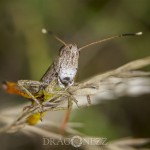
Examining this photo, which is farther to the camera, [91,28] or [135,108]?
[91,28]

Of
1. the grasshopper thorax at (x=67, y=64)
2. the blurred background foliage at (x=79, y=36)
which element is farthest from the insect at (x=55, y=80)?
the blurred background foliage at (x=79, y=36)

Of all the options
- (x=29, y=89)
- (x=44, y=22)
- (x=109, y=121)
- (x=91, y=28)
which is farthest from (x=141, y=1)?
(x=29, y=89)

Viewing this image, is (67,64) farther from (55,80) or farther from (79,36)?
(79,36)

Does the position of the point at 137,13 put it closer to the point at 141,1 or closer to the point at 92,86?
the point at 141,1

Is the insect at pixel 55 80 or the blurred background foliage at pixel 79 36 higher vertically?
the blurred background foliage at pixel 79 36

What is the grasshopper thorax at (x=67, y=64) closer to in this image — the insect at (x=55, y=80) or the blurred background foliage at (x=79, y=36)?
the insect at (x=55, y=80)

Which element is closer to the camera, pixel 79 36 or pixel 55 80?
pixel 55 80

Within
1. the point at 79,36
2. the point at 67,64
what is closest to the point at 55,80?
the point at 67,64

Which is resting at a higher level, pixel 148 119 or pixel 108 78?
pixel 148 119
